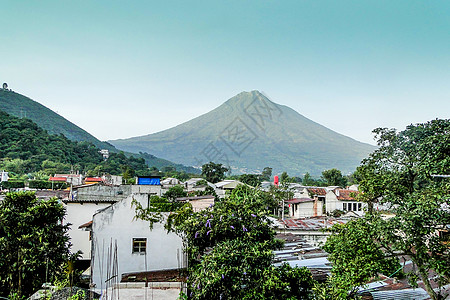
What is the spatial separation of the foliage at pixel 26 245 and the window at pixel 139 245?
1.67 meters

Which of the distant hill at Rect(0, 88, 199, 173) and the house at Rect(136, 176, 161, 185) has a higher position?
the distant hill at Rect(0, 88, 199, 173)

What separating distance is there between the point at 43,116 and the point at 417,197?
151 meters

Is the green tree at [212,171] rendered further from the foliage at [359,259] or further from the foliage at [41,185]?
the foliage at [359,259]

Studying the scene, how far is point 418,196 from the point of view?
16.8 feet

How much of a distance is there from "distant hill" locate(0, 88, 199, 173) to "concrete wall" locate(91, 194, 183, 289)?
119m

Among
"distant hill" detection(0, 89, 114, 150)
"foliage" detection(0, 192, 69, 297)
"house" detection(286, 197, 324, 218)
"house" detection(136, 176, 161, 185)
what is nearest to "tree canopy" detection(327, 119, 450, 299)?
"foliage" detection(0, 192, 69, 297)

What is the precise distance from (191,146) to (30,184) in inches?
3661

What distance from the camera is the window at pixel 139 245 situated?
816 centimetres

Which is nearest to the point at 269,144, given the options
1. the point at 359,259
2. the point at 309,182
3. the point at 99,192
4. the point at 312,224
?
the point at 309,182

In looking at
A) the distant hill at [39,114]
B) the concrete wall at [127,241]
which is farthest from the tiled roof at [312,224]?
the distant hill at [39,114]

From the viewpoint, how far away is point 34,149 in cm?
6850

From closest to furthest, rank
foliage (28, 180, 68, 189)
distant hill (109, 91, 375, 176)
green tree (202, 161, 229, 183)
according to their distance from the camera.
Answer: foliage (28, 180, 68, 189), green tree (202, 161, 229, 183), distant hill (109, 91, 375, 176)

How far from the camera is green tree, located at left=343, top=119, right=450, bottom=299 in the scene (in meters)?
4.83

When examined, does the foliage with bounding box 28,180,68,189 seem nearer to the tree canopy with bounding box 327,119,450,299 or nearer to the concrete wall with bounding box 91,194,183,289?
the concrete wall with bounding box 91,194,183,289
